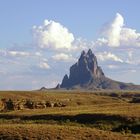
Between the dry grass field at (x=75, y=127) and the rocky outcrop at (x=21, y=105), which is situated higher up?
the rocky outcrop at (x=21, y=105)

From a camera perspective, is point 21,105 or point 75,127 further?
point 21,105

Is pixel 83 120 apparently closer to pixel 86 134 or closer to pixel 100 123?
pixel 100 123

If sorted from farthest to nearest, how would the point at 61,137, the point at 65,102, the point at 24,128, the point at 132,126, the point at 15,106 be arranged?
the point at 65,102, the point at 15,106, the point at 132,126, the point at 24,128, the point at 61,137

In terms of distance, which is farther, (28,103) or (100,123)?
(28,103)

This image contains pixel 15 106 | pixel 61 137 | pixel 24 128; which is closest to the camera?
pixel 61 137

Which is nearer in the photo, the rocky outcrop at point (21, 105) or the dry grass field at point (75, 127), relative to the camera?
the dry grass field at point (75, 127)

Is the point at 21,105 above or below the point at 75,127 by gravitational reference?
above

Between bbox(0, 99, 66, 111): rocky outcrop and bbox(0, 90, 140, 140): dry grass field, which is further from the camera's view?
bbox(0, 99, 66, 111): rocky outcrop

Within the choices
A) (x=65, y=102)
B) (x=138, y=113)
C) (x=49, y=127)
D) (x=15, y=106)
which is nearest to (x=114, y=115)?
(x=138, y=113)

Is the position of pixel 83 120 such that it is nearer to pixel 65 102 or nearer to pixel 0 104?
pixel 0 104

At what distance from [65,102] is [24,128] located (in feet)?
225

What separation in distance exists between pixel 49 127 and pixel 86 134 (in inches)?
192

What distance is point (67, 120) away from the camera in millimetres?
66812

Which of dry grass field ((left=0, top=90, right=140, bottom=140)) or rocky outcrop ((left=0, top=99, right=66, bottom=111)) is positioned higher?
rocky outcrop ((left=0, top=99, right=66, bottom=111))
